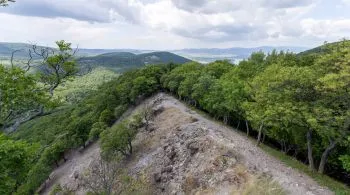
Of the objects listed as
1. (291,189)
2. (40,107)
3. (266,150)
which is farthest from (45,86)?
(266,150)

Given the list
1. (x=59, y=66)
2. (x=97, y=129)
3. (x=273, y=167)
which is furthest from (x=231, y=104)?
(x=59, y=66)

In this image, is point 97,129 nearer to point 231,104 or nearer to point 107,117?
point 107,117

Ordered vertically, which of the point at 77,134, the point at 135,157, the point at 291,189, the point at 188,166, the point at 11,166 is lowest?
the point at 77,134

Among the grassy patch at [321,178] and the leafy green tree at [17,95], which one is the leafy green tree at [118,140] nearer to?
the grassy patch at [321,178]

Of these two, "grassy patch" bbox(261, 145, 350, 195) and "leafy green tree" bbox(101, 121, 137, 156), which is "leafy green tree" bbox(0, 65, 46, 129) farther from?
"leafy green tree" bbox(101, 121, 137, 156)

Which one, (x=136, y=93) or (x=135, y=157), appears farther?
(x=136, y=93)

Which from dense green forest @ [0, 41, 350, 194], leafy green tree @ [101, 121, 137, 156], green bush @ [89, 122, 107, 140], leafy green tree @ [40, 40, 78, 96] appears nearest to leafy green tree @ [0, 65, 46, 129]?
dense green forest @ [0, 41, 350, 194]

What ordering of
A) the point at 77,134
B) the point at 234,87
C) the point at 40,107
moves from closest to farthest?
the point at 40,107 < the point at 234,87 < the point at 77,134

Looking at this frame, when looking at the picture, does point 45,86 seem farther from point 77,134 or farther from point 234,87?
point 77,134
